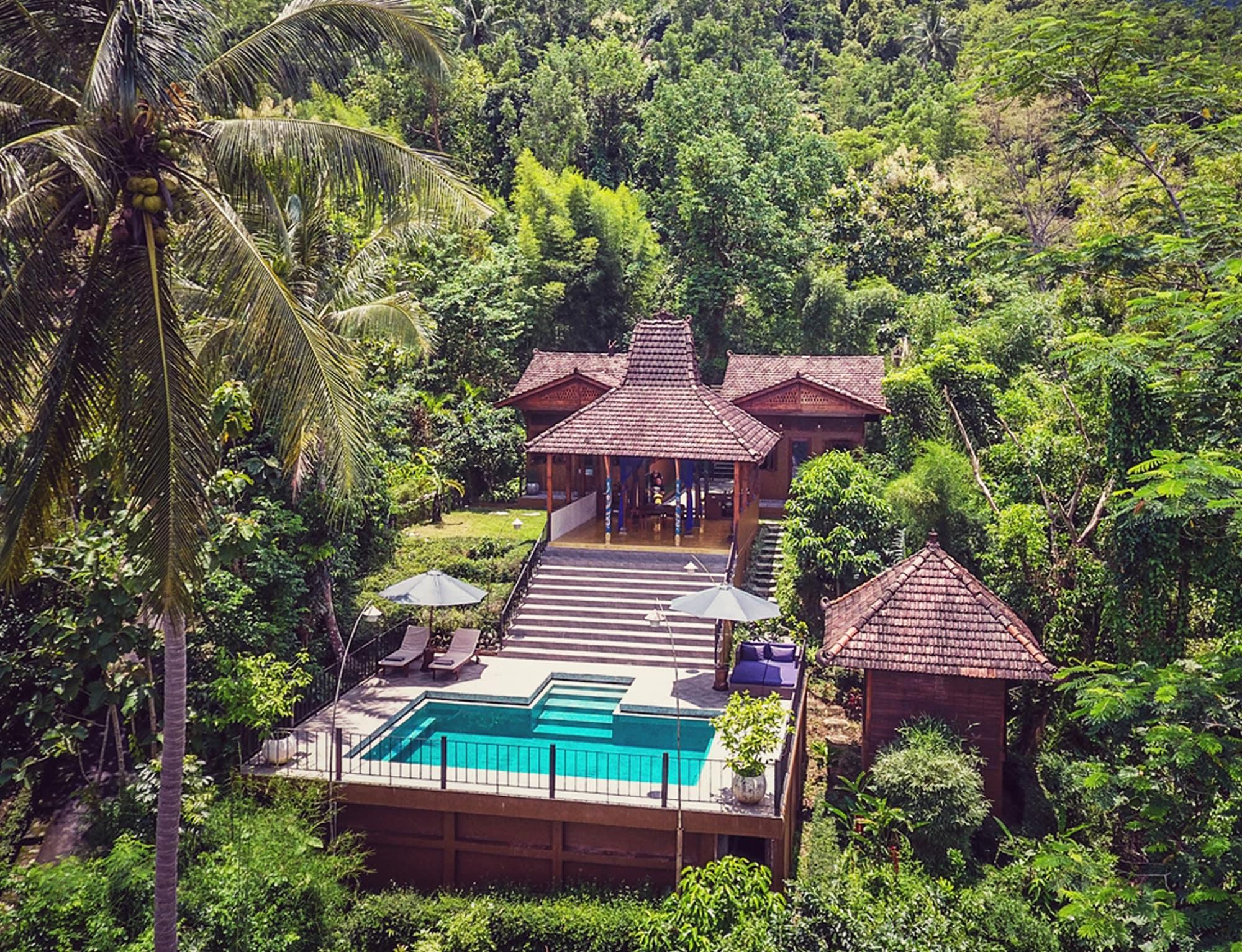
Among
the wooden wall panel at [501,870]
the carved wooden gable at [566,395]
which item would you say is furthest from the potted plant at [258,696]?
the carved wooden gable at [566,395]

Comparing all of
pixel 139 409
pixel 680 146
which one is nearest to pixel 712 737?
→ pixel 139 409

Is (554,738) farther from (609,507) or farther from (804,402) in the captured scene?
(804,402)

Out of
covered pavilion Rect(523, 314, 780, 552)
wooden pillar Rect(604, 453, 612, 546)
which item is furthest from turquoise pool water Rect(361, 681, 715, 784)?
covered pavilion Rect(523, 314, 780, 552)

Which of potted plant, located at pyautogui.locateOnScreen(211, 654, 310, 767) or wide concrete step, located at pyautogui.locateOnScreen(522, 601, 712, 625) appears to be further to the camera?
wide concrete step, located at pyautogui.locateOnScreen(522, 601, 712, 625)

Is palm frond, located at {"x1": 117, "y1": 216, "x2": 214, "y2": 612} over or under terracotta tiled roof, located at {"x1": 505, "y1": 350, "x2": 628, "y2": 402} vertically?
under

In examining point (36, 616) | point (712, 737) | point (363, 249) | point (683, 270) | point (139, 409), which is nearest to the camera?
point (139, 409)

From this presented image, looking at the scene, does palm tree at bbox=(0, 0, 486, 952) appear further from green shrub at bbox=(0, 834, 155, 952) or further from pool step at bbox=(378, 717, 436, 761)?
pool step at bbox=(378, 717, 436, 761)

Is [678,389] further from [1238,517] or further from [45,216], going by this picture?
[45,216]
